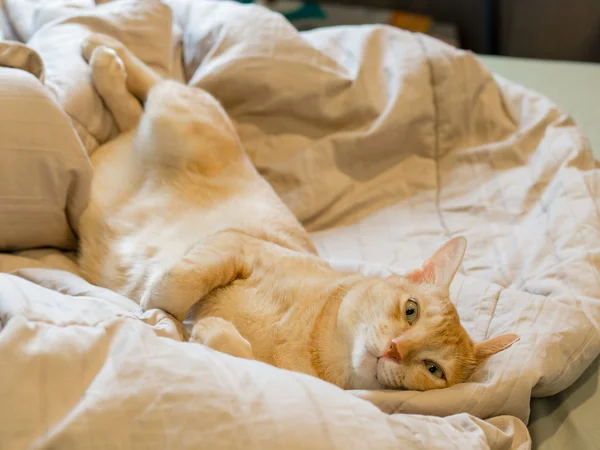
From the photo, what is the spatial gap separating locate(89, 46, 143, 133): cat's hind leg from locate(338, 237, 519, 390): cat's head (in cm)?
82

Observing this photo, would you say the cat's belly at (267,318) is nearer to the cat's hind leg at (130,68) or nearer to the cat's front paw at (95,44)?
the cat's hind leg at (130,68)

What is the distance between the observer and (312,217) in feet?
6.56

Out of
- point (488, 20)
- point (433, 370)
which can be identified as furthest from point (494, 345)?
point (488, 20)

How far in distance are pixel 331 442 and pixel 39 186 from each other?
90 centimetres

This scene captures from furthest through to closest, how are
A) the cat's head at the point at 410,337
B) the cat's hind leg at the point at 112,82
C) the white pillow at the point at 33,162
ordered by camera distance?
the cat's hind leg at the point at 112,82 < the white pillow at the point at 33,162 < the cat's head at the point at 410,337

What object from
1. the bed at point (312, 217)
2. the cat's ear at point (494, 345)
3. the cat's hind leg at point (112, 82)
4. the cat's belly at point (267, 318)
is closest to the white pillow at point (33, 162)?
the bed at point (312, 217)

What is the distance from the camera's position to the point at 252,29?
213cm

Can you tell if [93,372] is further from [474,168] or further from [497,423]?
[474,168]

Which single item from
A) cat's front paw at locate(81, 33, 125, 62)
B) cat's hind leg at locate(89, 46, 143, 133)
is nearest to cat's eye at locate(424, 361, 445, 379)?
cat's hind leg at locate(89, 46, 143, 133)

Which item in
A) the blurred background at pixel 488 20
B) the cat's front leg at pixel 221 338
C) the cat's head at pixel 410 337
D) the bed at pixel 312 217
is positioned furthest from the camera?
the blurred background at pixel 488 20

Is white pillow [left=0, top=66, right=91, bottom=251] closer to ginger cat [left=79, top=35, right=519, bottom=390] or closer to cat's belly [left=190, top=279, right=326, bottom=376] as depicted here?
ginger cat [left=79, top=35, right=519, bottom=390]

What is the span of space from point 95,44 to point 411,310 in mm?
1110

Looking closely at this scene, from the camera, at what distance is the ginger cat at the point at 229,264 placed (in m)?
1.32

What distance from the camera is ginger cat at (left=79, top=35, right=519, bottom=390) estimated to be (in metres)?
1.32
